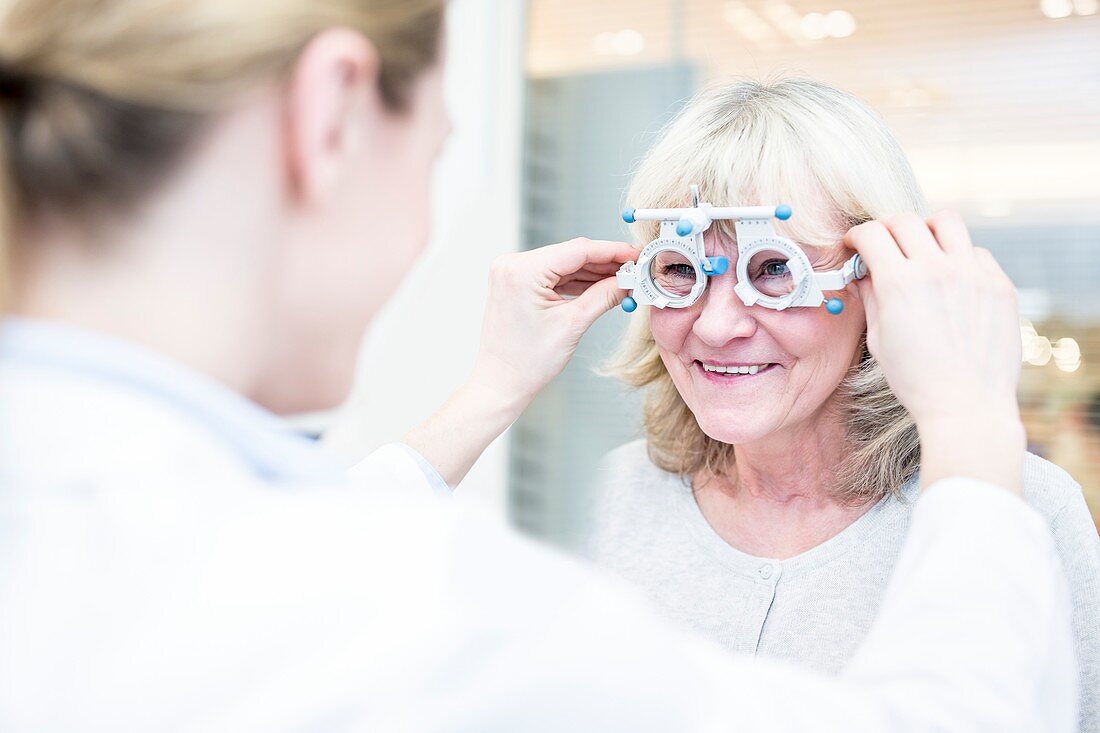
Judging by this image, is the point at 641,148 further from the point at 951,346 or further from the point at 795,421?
the point at 951,346

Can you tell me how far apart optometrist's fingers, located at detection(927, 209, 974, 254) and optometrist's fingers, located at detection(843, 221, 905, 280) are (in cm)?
4

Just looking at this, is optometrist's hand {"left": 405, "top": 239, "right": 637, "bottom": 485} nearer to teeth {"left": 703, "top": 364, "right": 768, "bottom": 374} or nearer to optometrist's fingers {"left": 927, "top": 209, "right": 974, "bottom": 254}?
teeth {"left": 703, "top": 364, "right": 768, "bottom": 374}

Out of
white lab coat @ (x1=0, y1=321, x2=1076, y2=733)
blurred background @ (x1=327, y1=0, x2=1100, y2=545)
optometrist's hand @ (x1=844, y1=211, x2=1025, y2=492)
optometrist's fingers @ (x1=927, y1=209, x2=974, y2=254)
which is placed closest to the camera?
white lab coat @ (x1=0, y1=321, x2=1076, y2=733)

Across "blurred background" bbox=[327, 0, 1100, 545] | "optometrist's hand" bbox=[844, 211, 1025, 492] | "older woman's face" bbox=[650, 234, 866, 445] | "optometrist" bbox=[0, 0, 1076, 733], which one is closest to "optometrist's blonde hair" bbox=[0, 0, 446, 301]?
"optometrist" bbox=[0, 0, 1076, 733]

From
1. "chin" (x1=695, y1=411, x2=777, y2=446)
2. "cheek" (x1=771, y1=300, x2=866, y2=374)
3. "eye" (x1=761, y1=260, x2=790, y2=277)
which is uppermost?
"eye" (x1=761, y1=260, x2=790, y2=277)

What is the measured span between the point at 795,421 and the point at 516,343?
15.2 inches

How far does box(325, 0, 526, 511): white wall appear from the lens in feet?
10.9

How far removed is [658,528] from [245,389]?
922 mm

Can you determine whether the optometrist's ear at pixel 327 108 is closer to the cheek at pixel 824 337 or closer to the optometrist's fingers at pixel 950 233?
the optometrist's fingers at pixel 950 233

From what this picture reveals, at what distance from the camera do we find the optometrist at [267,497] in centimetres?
53

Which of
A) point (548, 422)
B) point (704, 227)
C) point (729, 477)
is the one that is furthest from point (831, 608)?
point (548, 422)

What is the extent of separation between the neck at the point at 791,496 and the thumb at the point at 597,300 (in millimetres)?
295

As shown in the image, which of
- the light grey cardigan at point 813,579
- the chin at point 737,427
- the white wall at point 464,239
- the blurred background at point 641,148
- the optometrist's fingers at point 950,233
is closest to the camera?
the optometrist's fingers at point 950,233

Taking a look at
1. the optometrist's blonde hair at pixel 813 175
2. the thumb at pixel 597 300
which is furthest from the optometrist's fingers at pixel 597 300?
the optometrist's blonde hair at pixel 813 175
